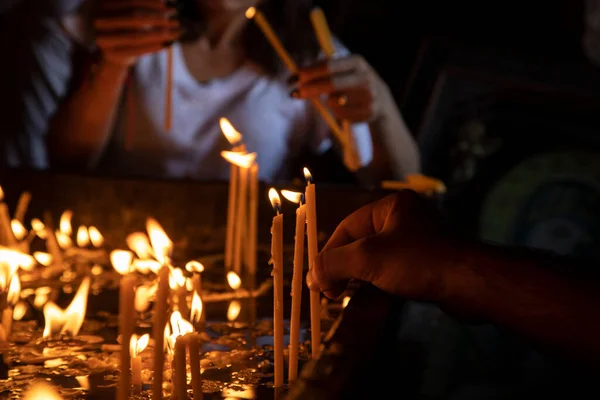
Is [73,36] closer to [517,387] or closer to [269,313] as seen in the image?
[269,313]

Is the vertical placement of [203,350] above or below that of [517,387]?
above

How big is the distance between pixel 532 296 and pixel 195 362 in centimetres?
30

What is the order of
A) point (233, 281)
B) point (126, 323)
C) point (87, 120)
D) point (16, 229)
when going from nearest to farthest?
point (126, 323), point (233, 281), point (16, 229), point (87, 120)

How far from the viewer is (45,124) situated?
2.25 meters

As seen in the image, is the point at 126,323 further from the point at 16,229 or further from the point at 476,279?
the point at 16,229

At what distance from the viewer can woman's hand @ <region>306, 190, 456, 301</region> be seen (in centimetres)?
59

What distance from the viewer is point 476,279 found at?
Result: 0.61 metres

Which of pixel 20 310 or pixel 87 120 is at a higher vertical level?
pixel 87 120

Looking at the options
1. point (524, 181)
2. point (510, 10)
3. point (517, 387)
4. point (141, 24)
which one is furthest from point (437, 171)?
point (141, 24)

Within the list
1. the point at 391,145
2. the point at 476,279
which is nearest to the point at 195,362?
the point at 476,279

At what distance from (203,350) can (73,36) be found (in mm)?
1272

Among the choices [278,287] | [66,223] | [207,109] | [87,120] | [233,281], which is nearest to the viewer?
[278,287]

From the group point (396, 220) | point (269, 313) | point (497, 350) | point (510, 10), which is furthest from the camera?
Result: point (510, 10)

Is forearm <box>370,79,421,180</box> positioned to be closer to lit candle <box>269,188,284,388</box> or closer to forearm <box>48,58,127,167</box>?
forearm <box>48,58,127,167</box>
